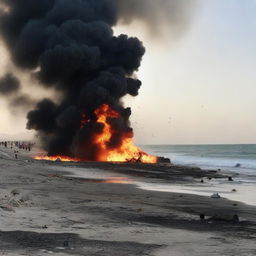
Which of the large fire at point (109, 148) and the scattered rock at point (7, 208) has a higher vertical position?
the large fire at point (109, 148)

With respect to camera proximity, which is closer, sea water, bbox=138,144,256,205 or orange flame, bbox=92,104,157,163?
sea water, bbox=138,144,256,205

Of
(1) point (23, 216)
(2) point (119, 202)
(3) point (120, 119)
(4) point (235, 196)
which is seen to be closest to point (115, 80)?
(3) point (120, 119)

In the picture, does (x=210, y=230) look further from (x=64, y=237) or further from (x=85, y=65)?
(x=85, y=65)

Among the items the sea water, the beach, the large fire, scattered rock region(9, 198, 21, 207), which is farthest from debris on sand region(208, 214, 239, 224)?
the large fire

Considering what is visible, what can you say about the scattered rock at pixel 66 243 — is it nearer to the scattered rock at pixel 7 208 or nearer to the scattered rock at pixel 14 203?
the scattered rock at pixel 7 208

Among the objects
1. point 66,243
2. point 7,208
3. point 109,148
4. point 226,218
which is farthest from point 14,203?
point 109,148

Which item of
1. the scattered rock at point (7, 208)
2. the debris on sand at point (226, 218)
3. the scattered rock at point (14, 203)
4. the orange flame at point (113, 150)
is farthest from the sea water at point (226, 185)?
the scattered rock at point (7, 208)

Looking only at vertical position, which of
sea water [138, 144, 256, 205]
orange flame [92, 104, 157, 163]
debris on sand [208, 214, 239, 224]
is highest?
orange flame [92, 104, 157, 163]

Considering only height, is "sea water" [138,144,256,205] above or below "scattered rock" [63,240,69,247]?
below

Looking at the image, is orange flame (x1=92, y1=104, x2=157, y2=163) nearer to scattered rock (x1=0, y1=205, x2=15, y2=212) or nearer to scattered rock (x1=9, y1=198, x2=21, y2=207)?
scattered rock (x1=9, y1=198, x2=21, y2=207)

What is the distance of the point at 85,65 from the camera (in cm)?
6556

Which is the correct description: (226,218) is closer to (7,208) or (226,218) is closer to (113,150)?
(7,208)

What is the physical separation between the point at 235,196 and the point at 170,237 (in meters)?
12.9

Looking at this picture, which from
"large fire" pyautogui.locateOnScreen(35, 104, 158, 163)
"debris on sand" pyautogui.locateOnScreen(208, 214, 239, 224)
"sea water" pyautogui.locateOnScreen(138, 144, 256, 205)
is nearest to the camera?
"debris on sand" pyautogui.locateOnScreen(208, 214, 239, 224)
